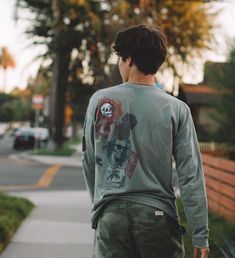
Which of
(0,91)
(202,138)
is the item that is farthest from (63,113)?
(0,91)

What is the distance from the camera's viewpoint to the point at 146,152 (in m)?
2.48

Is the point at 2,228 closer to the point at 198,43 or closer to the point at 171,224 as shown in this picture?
the point at 171,224

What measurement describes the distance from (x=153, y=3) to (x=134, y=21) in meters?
1.11

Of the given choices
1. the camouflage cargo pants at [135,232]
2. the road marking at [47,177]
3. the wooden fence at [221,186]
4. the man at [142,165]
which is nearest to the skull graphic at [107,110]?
the man at [142,165]

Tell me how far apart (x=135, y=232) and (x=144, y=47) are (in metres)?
0.76

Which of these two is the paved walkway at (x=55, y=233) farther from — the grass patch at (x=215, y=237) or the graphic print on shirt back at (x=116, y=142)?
the graphic print on shirt back at (x=116, y=142)

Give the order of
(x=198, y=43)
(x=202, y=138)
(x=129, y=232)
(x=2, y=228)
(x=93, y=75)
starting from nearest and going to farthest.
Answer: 1. (x=129, y=232)
2. (x=2, y=228)
3. (x=202, y=138)
4. (x=198, y=43)
5. (x=93, y=75)

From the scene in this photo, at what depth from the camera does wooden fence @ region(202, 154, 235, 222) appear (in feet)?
21.9

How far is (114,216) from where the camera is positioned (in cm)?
247

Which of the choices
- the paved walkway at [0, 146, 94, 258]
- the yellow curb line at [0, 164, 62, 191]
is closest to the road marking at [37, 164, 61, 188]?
the yellow curb line at [0, 164, 62, 191]

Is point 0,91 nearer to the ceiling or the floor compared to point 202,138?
nearer to the floor

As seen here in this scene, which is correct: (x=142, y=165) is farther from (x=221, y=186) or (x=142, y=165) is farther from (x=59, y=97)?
(x=59, y=97)

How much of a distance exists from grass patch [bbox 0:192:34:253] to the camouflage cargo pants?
135 inches

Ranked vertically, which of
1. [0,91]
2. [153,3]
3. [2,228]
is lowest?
[0,91]
